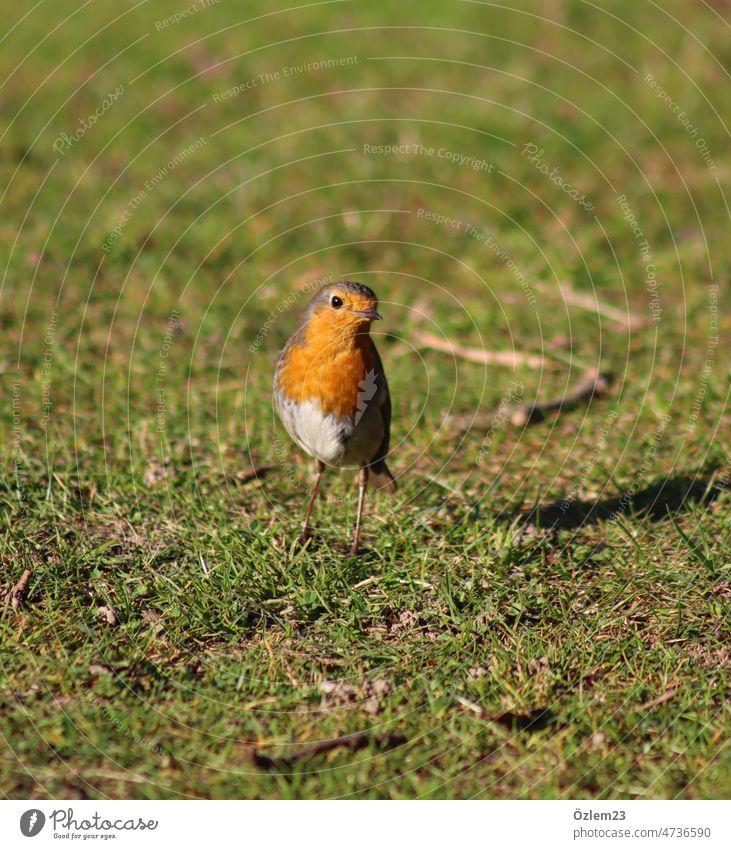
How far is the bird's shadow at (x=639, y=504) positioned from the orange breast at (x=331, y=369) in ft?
3.26

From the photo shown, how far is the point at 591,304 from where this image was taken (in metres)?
6.92

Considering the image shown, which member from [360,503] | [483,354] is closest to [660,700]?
[360,503]

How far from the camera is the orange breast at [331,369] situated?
13.9 feet

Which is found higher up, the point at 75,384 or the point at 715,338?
the point at 715,338

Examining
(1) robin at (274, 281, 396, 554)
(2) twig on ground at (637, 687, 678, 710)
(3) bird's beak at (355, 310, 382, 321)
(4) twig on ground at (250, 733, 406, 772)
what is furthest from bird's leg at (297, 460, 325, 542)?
(2) twig on ground at (637, 687, 678, 710)

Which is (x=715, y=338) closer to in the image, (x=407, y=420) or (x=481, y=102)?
(x=407, y=420)

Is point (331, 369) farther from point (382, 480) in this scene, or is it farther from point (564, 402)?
point (564, 402)

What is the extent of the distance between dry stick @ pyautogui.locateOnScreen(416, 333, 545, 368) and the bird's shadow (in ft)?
5.10

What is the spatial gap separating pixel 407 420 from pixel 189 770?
2.61 metres

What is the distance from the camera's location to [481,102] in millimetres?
8578

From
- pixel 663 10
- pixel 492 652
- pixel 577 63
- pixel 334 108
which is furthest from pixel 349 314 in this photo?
pixel 663 10

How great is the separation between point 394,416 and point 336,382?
4.74 ft

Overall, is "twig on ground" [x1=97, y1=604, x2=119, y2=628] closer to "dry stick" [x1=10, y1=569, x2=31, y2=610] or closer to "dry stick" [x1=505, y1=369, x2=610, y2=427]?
"dry stick" [x1=10, y1=569, x2=31, y2=610]

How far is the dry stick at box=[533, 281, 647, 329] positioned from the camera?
674 cm
